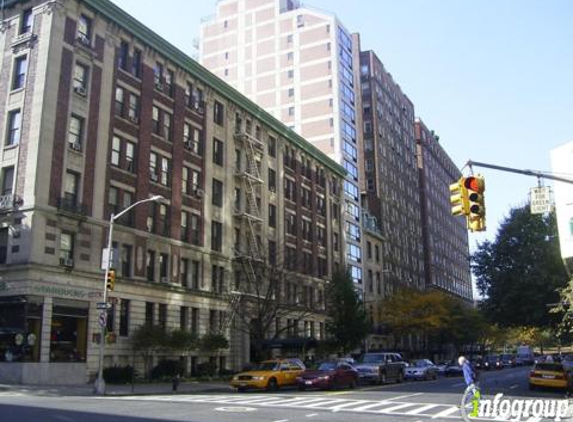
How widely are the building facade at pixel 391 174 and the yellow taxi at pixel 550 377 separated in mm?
55185

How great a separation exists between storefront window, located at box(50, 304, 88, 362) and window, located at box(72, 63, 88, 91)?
1283 cm

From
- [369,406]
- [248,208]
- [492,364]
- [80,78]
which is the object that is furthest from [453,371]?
[80,78]

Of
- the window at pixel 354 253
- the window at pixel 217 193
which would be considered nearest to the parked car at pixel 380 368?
the window at pixel 217 193

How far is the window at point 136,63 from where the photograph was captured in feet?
135

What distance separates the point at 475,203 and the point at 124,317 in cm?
2792

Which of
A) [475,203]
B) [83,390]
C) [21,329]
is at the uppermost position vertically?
[475,203]

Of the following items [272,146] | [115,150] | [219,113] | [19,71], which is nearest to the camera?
[19,71]

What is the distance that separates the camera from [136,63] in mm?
41625

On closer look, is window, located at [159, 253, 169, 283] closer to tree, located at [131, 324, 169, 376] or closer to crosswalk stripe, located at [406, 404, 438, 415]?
tree, located at [131, 324, 169, 376]

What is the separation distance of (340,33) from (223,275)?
1997 inches

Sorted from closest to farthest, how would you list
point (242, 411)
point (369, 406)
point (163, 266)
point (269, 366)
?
point (242, 411), point (369, 406), point (269, 366), point (163, 266)

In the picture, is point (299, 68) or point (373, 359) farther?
point (299, 68)

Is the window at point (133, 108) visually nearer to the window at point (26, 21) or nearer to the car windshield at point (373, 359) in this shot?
the window at point (26, 21)

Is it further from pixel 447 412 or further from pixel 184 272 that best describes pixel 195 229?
pixel 447 412
